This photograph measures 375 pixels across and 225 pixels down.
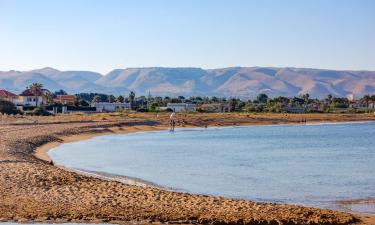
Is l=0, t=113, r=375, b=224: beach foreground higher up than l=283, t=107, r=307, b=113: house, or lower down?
higher up

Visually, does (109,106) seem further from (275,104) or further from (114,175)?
(114,175)

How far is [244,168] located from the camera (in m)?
33.1

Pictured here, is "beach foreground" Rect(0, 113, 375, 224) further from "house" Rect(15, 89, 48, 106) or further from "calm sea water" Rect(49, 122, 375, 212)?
"house" Rect(15, 89, 48, 106)

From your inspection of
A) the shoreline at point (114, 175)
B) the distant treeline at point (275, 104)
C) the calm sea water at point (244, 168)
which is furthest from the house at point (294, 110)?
the calm sea water at point (244, 168)

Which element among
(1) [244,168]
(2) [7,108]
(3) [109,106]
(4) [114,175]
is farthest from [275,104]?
(4) [114,175]

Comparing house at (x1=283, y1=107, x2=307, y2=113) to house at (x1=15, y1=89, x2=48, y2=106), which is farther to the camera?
house at (x1=283, y1=107, x2=307, y2=113)

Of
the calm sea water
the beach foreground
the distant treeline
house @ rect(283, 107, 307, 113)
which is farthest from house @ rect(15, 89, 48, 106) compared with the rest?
the beach foreground

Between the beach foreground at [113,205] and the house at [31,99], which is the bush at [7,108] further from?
the beach foreground at [113,205]

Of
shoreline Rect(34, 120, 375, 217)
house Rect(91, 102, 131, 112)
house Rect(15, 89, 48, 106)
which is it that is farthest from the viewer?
house Rect(91, 102, 131, 112)

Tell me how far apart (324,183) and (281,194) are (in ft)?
14.6

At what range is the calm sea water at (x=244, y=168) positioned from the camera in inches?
931

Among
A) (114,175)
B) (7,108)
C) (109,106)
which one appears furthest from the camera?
(109,106)

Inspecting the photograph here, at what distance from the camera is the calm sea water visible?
23656 mm

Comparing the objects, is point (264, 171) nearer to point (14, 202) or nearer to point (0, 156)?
point (0, 156)
